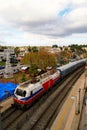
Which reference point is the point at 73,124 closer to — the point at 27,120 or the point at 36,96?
the point at 27,120

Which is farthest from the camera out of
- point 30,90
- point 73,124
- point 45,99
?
point 45,99

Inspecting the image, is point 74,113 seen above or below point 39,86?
below

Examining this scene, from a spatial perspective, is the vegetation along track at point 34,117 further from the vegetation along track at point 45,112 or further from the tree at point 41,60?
the tree at point 41,60

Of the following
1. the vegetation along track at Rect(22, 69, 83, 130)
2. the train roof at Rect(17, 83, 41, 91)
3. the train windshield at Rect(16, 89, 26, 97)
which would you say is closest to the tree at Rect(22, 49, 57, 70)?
the vegetation along track at Rect(22, 69, 83, 130)

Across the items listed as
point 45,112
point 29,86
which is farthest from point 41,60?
point 45,112

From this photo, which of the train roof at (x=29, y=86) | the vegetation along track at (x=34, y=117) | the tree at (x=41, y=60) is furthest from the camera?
the tree at (x=41, y=60)

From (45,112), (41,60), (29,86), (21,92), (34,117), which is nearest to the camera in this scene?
(34,117)

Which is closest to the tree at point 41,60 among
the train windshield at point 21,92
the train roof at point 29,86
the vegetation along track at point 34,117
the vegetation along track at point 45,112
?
the vegetation along track at point 45,112

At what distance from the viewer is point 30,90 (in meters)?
36.9

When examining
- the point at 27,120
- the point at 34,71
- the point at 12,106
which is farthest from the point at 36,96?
the point at 34,71

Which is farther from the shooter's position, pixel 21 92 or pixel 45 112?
pixel 21 92

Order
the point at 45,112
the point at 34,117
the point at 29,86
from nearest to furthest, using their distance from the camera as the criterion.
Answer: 1. the point at 34,117
2. the point at 45,112
3. the point at 29,86

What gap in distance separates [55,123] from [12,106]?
33.9 feet

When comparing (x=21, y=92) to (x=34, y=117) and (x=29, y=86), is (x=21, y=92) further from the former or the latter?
(x=34, y=117)
